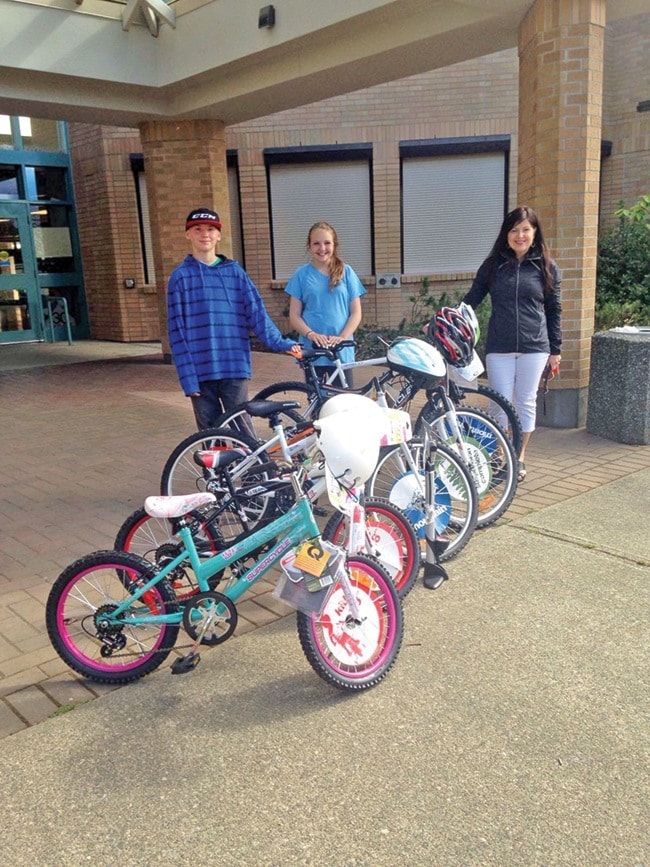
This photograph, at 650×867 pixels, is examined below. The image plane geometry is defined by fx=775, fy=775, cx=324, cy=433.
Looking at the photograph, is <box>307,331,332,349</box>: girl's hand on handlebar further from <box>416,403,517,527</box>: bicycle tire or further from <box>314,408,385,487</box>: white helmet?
<box>314,408,385,487</box>: white helmet

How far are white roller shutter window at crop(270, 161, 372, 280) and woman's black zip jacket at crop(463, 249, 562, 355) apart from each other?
30.3 feet

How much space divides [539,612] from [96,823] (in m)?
2.19

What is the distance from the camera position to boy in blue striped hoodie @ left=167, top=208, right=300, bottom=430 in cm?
466

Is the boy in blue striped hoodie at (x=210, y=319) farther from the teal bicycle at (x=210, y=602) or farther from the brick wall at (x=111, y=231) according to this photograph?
the brick wall at (x=111, y=231)

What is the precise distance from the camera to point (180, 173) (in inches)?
426

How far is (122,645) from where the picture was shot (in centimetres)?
319

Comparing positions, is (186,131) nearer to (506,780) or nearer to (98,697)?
(98,697)

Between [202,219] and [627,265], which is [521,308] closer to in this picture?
[202,219]

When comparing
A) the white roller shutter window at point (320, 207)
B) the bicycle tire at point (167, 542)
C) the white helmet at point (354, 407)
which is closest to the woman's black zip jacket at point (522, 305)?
the white helmet at point (354, 407)

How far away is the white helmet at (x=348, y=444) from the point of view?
2984 millimetres

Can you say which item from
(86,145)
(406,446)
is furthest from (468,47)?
(86,145)

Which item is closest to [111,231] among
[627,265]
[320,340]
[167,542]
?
[627,265]

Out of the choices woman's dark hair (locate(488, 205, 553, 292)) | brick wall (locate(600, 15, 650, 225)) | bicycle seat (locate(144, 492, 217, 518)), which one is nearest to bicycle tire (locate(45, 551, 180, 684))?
bicycle seat (locate(144, 492, 217, 518))

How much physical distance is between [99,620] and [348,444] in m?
1.23
